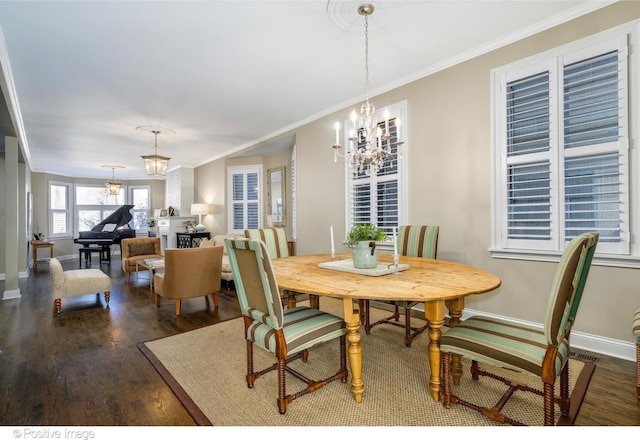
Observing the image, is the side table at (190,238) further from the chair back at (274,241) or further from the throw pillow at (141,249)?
the chair back at (274,241)

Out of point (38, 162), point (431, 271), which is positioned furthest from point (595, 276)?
point (38, 162)

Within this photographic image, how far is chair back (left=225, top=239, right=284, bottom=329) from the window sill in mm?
2270

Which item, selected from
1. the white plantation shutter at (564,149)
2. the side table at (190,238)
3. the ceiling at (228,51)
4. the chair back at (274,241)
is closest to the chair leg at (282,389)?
the chair back at (274,241)

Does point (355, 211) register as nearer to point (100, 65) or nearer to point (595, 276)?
point (595, 276)

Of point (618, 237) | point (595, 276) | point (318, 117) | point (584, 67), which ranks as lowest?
point (595, 276)

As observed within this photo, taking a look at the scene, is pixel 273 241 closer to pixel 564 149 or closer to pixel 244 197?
pixel 564 149

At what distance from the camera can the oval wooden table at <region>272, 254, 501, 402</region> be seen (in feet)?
5.24

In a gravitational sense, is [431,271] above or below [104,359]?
above

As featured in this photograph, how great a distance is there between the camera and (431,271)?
85.1 inches

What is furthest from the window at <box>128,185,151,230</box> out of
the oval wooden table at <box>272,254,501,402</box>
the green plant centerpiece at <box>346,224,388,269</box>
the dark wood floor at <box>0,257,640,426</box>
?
the green plant centerpiece at <box>346,224,388,269</box>

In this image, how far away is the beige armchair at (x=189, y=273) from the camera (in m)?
3.47

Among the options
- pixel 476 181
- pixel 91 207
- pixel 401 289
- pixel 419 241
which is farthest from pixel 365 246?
pixel 91 207

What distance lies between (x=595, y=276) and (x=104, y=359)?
13.1 ft

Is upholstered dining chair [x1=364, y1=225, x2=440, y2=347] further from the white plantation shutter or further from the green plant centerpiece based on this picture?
the green plant centerpiece
